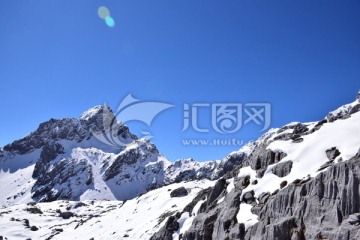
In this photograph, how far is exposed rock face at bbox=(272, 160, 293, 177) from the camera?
3589 cm

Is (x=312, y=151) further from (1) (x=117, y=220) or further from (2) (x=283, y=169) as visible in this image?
(1) (x=117, y=220)

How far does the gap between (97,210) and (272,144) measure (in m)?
130

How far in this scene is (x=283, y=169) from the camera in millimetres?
36469

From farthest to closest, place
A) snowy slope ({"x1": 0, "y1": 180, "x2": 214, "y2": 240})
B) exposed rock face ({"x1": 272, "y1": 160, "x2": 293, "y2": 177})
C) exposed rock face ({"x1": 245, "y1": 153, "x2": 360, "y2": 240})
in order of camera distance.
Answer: snowy slope ({"x1": 0, "y1": 180, "x2": 214, "y2": 240}), exposed rock face ({"x1": 272, "y1": 160, "x2": 293, "y2": 177}), exposed rock face ({"x1": 245, "y1": 153, "x2": 360, "y2": 240})

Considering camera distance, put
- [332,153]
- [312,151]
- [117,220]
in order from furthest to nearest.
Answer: [117,220] < [312,151] < [332,153]

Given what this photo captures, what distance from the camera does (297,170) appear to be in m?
Result: 34.4

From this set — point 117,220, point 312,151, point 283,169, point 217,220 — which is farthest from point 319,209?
point 117,220

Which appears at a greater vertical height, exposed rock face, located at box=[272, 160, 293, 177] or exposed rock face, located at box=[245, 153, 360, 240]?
exposed rock face, located at box=[272, 160, 293, 177]

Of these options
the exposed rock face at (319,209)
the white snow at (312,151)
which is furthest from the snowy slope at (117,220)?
Result: the exposed rock face at (319,209)

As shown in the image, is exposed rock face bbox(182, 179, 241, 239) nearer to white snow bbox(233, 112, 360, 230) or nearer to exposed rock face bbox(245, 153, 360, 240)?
white snow bbox(233, 112, 360, 230)

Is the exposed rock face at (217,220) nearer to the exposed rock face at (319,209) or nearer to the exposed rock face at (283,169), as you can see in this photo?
the exposed rock face at (319,209)

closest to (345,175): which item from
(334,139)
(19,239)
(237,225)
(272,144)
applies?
(334,139)

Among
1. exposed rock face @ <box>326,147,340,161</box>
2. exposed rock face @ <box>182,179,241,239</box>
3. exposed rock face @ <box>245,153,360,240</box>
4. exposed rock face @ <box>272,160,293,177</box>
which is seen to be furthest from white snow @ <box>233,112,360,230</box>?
exposed rock face @ <box>245,153,360,240</box>

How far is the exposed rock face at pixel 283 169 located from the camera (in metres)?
35.9
